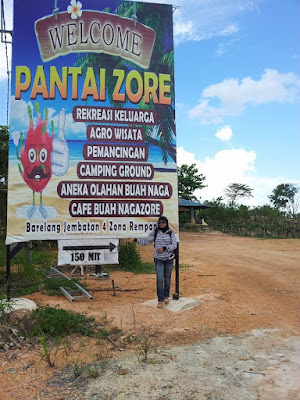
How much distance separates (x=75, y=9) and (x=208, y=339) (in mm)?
5913

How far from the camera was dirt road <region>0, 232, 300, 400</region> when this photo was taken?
3389mm

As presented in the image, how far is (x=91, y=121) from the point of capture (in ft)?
21.1

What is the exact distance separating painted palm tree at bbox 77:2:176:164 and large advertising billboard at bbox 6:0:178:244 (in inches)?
0.7

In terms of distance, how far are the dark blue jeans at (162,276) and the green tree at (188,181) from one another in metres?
28.2

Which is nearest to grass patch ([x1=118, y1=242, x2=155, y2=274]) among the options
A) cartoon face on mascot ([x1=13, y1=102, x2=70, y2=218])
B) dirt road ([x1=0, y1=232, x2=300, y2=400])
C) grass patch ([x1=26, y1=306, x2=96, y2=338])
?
dirt road ([x1=0, y1=232, x2=300, y2=400])

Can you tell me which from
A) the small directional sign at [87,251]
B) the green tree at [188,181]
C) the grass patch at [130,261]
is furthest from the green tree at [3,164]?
the green tree at [188,181]

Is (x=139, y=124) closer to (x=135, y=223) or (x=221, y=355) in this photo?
(x=135, y=223)

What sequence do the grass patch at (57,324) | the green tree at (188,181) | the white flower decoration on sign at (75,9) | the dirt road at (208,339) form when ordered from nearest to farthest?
the dirt road at (208,339)
the grass patch at (57,324)
the white flower decoration on sign at (75,9)
the green tree at (188,181)

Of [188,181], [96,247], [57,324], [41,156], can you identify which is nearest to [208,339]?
[57,324]

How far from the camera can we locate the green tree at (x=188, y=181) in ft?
112

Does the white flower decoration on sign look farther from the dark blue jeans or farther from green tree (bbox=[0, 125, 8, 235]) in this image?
green tree (bbox=[0, 125, 8, 235])

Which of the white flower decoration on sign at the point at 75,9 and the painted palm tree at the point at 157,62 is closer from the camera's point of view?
the white flower decoration on sign at the point at 75,9

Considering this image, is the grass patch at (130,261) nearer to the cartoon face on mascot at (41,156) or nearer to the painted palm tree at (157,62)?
the painted palm tree at (157,62)

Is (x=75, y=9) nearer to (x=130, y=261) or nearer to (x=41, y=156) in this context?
(x=41, y=156)
